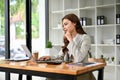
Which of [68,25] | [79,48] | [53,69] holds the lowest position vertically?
[53,69]

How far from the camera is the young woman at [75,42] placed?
2.23 metres

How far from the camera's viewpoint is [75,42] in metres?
2.34

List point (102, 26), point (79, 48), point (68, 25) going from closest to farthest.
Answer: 1. point (79, 48)
2. point (68, 25)
3. point (102, 26)

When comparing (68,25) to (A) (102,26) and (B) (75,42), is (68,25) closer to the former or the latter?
(B) (75,42)

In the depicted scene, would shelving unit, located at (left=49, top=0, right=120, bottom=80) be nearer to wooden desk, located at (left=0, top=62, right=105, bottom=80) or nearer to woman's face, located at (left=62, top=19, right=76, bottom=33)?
woman's face, located at (left=62, top=19, right=76, bottom=33)

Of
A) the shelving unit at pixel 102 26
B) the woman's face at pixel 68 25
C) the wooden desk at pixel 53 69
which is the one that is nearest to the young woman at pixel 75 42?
the woman's face at pixel 68 25

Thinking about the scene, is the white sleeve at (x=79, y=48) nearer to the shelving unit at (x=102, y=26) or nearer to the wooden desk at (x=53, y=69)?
the wooden desk at (x=53, y=69)

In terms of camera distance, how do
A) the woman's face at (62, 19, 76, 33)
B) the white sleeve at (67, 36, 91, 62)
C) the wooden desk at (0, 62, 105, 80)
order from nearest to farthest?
the wooden desk at (0, 62, 105, 80) < the white sleeve at (67, 36, 91, 62) < the woman's face at (62, 19, 76, 33)

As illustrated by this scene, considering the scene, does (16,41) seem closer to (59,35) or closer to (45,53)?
(45,53)

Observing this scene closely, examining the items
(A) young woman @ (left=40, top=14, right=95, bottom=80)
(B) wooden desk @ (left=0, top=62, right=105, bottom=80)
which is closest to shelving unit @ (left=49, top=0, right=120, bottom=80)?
(A) young woman @ (left=40, top=14, right=95, bottom=80)

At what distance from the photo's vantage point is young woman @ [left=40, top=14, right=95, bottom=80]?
2.23m

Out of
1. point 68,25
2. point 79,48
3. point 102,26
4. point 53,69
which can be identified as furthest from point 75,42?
point 102,26

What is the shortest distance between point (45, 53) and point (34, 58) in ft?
8.46

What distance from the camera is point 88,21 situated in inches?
176
